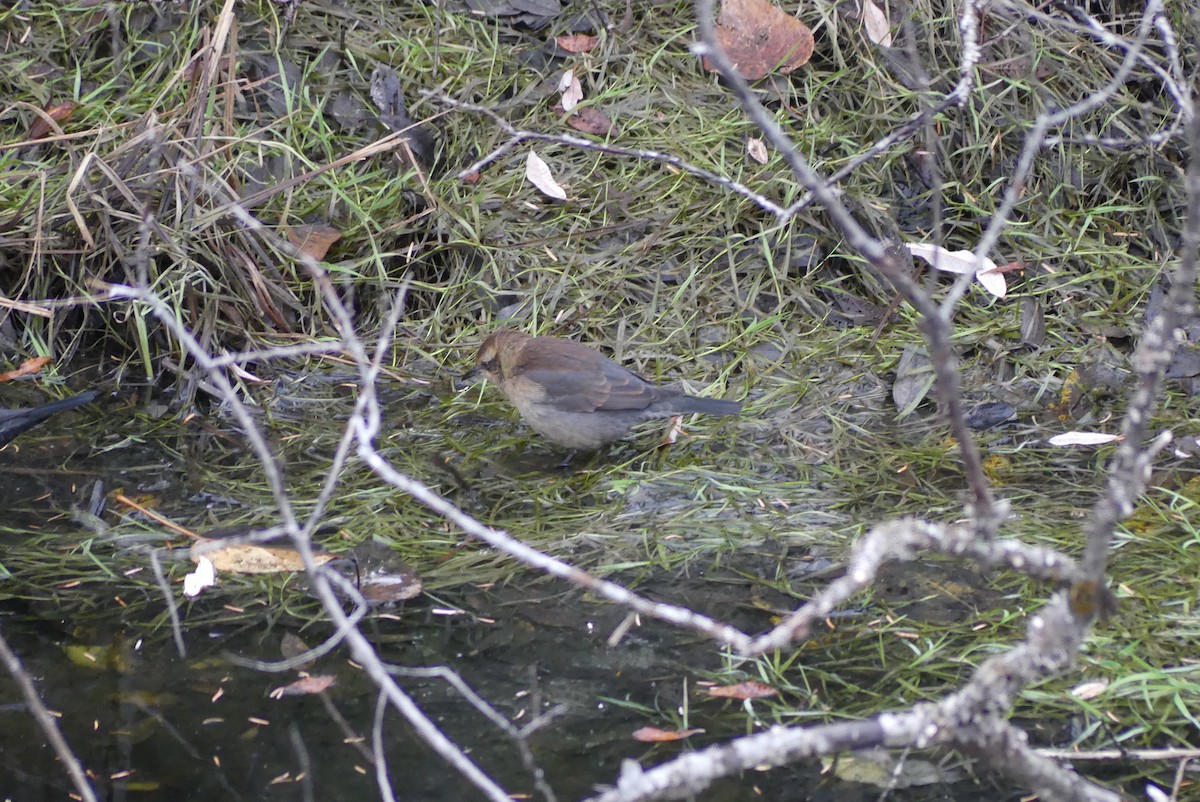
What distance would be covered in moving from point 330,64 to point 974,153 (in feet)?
10.5

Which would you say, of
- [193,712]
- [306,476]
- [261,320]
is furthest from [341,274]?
[193,712]

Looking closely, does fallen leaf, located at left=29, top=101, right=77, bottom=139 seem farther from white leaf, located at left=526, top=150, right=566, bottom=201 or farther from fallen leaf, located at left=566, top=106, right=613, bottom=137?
fallen leaf, located at left=566, top=106, right=613, bottom=137

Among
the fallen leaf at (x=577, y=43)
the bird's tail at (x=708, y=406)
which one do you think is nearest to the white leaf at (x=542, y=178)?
the fallen leaf at (x=577, y=43)

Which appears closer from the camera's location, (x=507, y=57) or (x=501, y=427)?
(x=501, y=427)

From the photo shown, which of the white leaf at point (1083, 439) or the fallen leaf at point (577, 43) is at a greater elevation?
the fallen leaf at point (577, 43)

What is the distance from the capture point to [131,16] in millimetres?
6355

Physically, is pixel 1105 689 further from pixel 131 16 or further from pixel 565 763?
pixel 131 16

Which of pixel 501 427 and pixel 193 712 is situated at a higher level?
pixel 193 712

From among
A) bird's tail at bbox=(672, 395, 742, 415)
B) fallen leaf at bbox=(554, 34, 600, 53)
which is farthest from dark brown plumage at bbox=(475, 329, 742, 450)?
fallen leaf at bbox=(554, 34, 600, 53)

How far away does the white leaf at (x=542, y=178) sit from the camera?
19.6 ft

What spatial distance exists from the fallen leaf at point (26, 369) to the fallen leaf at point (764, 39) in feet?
11.2

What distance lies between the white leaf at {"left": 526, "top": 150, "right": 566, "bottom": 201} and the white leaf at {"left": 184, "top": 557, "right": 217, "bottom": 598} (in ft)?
8.69

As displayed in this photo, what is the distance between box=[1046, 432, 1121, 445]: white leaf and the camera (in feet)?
15.6

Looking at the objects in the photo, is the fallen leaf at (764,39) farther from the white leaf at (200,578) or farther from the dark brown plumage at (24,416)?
the white leaf at (200,578)
